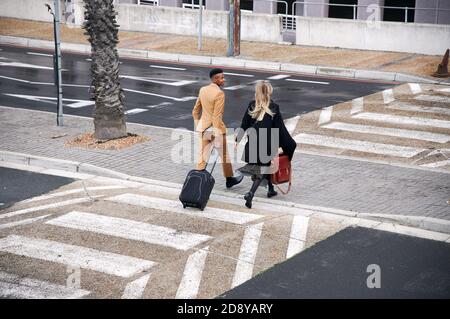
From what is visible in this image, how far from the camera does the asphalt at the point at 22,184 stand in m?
12.2

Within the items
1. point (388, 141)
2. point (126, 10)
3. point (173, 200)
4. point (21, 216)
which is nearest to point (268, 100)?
point (173, 200)

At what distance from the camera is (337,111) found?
60.5 ft

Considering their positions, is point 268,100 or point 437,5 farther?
point 437,5

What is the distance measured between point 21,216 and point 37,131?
5195 millimetres

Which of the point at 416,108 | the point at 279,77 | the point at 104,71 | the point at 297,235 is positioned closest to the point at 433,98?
the point at 416,108

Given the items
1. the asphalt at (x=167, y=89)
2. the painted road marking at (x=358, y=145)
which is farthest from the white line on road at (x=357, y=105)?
the painted road marking at (x=358, y=145)

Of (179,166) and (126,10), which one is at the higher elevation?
(126,10)

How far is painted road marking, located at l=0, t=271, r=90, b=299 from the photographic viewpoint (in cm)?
857

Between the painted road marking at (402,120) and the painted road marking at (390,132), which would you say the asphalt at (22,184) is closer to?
the painted road marking at (390,132)

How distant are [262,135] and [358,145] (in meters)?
4.42

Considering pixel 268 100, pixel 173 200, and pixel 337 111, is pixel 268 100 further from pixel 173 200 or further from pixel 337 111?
pixel 337 111

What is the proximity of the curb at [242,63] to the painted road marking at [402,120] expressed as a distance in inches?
185

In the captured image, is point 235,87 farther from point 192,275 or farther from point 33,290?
point 33,290

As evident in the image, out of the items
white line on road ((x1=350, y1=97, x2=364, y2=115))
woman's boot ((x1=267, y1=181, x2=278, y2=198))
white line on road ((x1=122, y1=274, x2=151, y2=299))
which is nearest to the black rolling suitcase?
woman's boot ((x1=267, y1=181, x2=278, y2=198))
